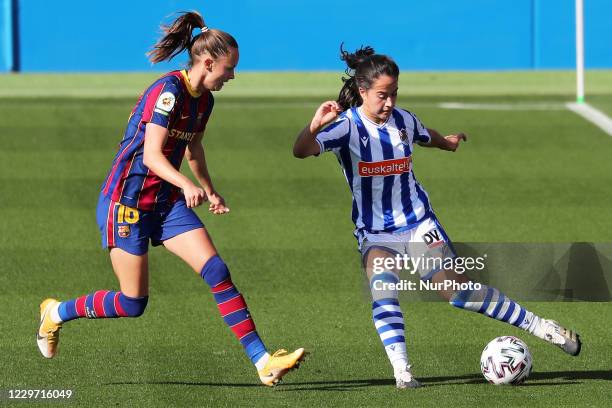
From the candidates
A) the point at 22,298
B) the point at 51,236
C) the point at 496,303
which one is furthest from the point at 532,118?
the point at 496,303

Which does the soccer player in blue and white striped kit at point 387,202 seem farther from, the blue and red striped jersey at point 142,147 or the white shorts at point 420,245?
the blue and red striped jersey at point 142,147

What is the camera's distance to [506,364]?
748 cm

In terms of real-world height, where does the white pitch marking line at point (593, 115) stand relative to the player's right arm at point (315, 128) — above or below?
above

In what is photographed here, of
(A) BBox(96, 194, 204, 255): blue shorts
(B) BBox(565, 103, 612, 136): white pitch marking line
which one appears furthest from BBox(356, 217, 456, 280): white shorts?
(B) BBox(565, 103, 612, 136): white pitch marking line

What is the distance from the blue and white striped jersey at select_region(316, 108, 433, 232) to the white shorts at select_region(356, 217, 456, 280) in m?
0.05

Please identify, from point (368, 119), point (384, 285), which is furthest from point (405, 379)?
point (368, 119)

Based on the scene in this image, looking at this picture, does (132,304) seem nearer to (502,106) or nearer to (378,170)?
(378,170)

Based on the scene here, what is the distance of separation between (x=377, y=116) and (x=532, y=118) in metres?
12.4

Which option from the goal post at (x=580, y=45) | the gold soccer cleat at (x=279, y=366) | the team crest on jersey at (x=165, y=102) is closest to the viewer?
the gold soccer cleat at (x=279, y=366)

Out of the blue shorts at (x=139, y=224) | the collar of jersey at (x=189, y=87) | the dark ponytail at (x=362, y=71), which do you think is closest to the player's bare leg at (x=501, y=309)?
the dark ponytail at (x=362, y=71)

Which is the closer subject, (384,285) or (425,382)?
(384,285)

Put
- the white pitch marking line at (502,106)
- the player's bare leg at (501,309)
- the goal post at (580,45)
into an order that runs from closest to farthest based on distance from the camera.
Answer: the player's bare leg at (501,309) → the white pitch marking line at (502,106) → the goal post at (580,45)

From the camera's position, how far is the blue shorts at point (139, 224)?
7.43 metres

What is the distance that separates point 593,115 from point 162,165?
45.6 ft
